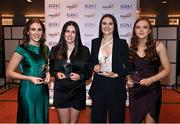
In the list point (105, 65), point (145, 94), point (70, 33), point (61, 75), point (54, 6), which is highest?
point (54, 6)

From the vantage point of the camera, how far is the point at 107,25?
319cm

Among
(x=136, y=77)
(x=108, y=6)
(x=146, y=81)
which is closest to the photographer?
(x=146, y=81)

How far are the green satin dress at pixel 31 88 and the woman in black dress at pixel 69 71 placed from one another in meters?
0.18

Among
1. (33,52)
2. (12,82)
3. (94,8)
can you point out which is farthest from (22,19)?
(33,52)

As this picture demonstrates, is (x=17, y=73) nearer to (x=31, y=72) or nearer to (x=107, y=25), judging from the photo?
(x=31, y=72)

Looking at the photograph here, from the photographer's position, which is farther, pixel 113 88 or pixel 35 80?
pixel 113 88

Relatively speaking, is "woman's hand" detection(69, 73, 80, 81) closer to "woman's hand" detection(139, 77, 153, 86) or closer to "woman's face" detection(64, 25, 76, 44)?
"woman's face" detection(64, 25, 76, 44)

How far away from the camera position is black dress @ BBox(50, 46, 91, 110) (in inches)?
125

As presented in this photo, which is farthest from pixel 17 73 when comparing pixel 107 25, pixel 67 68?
pixel 107 25

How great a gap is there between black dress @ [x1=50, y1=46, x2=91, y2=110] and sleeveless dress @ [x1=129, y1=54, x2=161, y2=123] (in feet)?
1.83

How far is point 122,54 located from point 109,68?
0.22 meters

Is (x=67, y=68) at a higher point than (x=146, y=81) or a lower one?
higher

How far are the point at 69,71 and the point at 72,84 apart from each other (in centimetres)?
16

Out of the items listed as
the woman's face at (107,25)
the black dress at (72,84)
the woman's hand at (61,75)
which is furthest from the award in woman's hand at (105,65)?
the woman's hand at (61,75)
